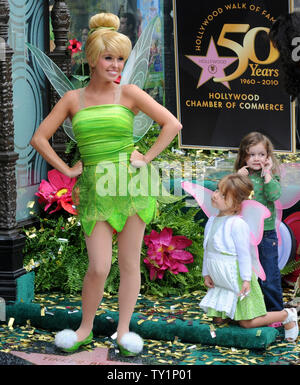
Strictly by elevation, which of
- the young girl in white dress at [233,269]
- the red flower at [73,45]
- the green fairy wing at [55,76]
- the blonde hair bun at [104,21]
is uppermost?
the red flower at [73,45]

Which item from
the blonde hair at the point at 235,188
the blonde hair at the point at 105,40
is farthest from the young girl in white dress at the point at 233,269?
the blonde hair at the point at 105,40

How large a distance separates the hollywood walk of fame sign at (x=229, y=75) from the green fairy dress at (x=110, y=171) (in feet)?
6.02

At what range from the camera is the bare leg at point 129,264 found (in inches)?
176

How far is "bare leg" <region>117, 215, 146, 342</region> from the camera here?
447cm

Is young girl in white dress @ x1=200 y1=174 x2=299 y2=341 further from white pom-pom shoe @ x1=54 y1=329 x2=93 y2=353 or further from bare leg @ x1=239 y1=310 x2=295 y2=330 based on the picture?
white pom-pom shoe @ x1=54 y1=329 x2=93 y2=353

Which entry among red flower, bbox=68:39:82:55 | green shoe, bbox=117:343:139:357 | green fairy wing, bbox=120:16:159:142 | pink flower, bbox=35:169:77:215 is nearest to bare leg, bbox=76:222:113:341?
green shoe, bbox=117:343:139:357

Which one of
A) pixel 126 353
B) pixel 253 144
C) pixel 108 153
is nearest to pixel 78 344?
pixel 126 353

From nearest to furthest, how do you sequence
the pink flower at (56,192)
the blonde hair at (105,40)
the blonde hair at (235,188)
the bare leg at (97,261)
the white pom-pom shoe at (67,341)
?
1. the blonde hair at (105,40)
2. the bare leg at (97,261)
3. the white pom-pom shoe at (67,341)
4. the blonde hair at (235,188)
5. the pink flower at (56,192)

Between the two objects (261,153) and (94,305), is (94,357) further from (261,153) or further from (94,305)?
(261,153)

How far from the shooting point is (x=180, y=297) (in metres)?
5.49

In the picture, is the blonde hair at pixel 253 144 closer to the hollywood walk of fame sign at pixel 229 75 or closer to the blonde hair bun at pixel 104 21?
the hollywood walk of fame sign at pixel 229 75

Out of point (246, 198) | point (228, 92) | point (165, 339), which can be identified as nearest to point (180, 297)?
point (165, 339)

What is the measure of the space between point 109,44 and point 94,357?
172 cm

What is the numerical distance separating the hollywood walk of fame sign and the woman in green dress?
177 centimetres
